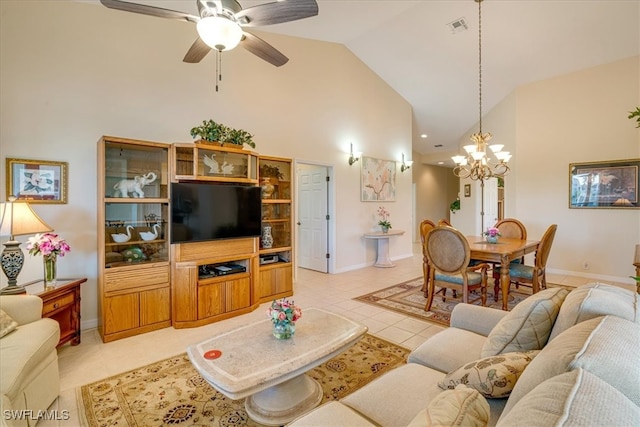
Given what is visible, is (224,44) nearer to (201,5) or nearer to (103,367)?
(201,5)

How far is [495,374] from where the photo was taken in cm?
119

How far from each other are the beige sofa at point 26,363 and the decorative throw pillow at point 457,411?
200cm

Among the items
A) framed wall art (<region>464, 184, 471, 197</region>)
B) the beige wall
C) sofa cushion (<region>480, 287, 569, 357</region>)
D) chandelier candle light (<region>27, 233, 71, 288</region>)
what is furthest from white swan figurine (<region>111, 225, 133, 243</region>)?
framed wall art (<region>464, 184, 471, 197</region>)

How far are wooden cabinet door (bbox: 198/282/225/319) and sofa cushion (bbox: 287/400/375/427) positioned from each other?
2488 mm

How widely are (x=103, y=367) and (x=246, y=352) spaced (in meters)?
1.60

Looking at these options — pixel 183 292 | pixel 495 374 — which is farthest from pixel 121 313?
pixel 495 374

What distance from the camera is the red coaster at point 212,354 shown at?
1.76m

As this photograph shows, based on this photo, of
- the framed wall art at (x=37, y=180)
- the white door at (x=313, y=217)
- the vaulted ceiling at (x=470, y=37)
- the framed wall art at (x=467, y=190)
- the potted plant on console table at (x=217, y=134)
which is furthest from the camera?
the framed wall art at (x=467, y=190)

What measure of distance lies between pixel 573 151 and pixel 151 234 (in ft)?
22.1

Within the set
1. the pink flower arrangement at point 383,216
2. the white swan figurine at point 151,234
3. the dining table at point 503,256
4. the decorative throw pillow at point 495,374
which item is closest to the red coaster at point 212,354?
the decorative throw pillow at point 495,374

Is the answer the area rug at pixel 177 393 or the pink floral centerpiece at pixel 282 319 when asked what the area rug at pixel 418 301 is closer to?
the area rug at pixel 177 393

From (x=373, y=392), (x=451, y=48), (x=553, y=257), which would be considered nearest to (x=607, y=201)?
(x=553, y=257)

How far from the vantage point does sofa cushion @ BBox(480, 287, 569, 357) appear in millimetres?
1346

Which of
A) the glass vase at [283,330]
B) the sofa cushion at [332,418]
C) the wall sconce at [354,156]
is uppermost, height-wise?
the wall sconce at [354,156]
